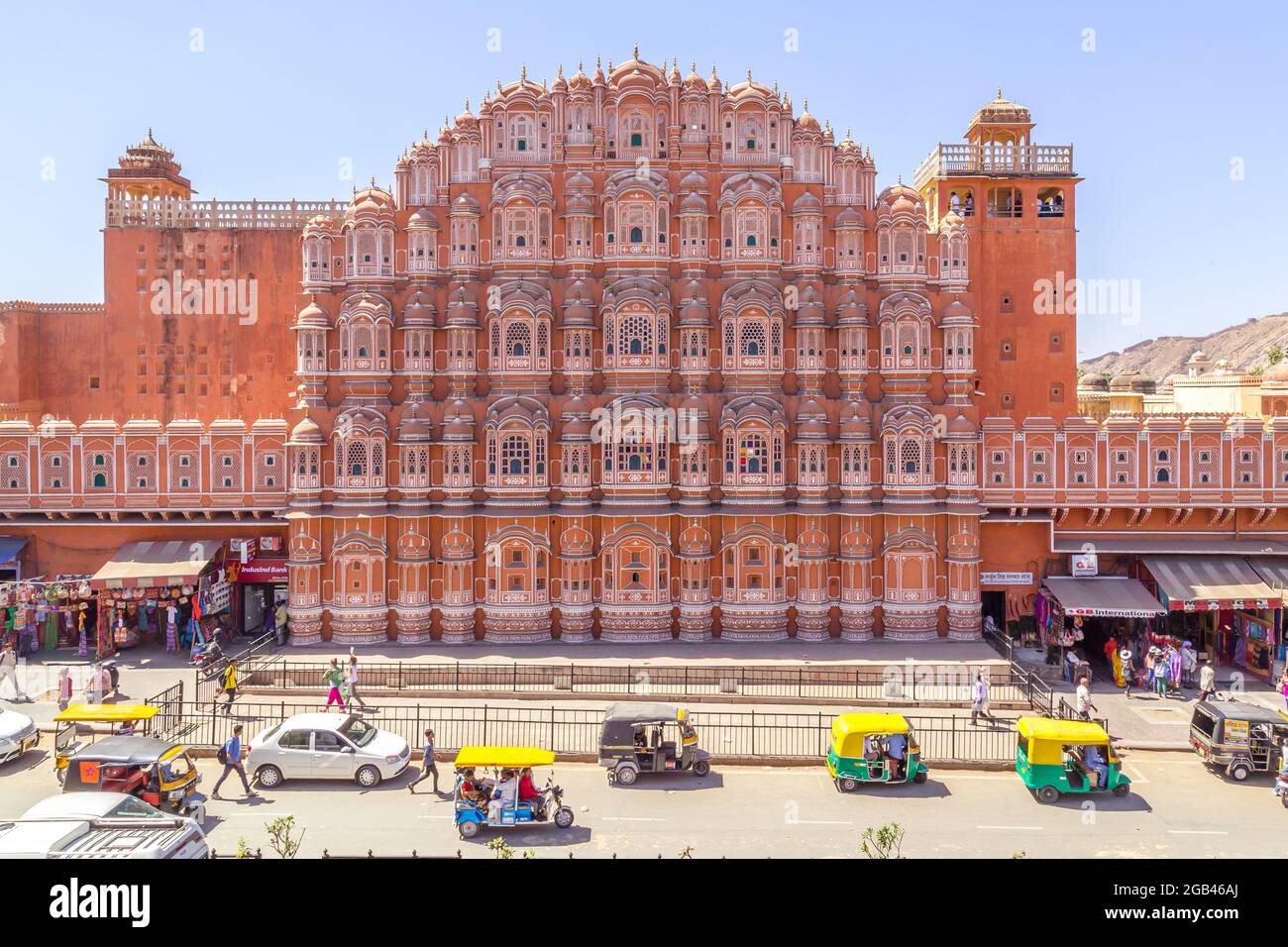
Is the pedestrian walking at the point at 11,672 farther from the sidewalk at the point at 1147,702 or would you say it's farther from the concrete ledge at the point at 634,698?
the sidewalk at the point at 1147,702

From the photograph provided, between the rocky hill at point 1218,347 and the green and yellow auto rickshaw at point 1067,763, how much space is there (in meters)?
132

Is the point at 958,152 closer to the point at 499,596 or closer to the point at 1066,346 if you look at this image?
the point at 1066,346

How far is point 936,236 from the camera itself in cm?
3941

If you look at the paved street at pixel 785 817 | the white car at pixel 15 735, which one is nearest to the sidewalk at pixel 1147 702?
the paved street at pixel 785 817

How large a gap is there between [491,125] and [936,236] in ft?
60.1

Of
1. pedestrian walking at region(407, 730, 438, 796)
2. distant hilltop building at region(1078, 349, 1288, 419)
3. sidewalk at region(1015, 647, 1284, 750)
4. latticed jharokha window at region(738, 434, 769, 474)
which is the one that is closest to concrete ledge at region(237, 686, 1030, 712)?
sidewalk at region(1015, 647, 1284, 750)

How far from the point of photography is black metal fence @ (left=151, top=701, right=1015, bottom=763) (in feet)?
86.1

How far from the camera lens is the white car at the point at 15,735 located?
2525cm

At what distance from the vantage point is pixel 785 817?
2177 centimetres

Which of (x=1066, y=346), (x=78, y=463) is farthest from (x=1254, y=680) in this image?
(x=78, y=463)

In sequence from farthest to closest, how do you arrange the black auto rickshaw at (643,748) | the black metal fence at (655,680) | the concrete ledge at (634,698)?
1. the black metal fence at (655,680)
2. the concrete ledge at (634,698)
3. the black auto rickshaw at (643,748)

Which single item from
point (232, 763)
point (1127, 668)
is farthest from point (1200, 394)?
point (232, 763)

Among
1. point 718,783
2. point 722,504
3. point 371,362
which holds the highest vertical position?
point 371,362

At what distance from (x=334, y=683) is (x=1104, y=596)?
27378mm
